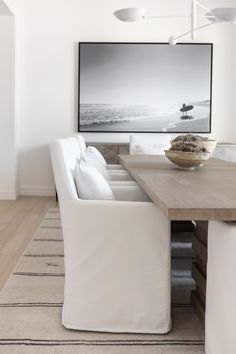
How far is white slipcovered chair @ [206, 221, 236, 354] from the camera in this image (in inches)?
48.6

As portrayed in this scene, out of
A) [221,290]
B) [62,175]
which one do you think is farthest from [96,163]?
[221,290]

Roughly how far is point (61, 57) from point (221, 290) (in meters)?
4.85

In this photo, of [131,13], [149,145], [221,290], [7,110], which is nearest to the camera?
[221,290]

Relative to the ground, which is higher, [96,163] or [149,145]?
[149,145]

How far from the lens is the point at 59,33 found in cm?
560

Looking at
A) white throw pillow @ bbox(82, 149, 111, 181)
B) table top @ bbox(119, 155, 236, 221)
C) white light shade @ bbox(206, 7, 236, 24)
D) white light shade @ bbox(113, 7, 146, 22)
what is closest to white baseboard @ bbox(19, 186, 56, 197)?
white throw pillow @ bbox(82, 149, 111, 181)

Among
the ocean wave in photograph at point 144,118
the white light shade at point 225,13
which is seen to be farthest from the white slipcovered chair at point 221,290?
the ocean wave in photograph at point 144,118

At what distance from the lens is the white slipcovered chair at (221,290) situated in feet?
4.05

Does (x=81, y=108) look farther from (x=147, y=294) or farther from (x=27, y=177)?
(x=147, y=294)

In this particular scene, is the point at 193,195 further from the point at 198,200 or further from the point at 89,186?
the point at 89,186

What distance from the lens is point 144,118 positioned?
5691mm

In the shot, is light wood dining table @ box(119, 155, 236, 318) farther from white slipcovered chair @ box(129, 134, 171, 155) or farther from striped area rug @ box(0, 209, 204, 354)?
white slipcovered chair @ box(129, 134, 171, 155)

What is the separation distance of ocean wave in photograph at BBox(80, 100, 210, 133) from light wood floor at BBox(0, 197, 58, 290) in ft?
4.07

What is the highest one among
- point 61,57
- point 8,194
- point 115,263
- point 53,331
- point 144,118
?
point 61,57
